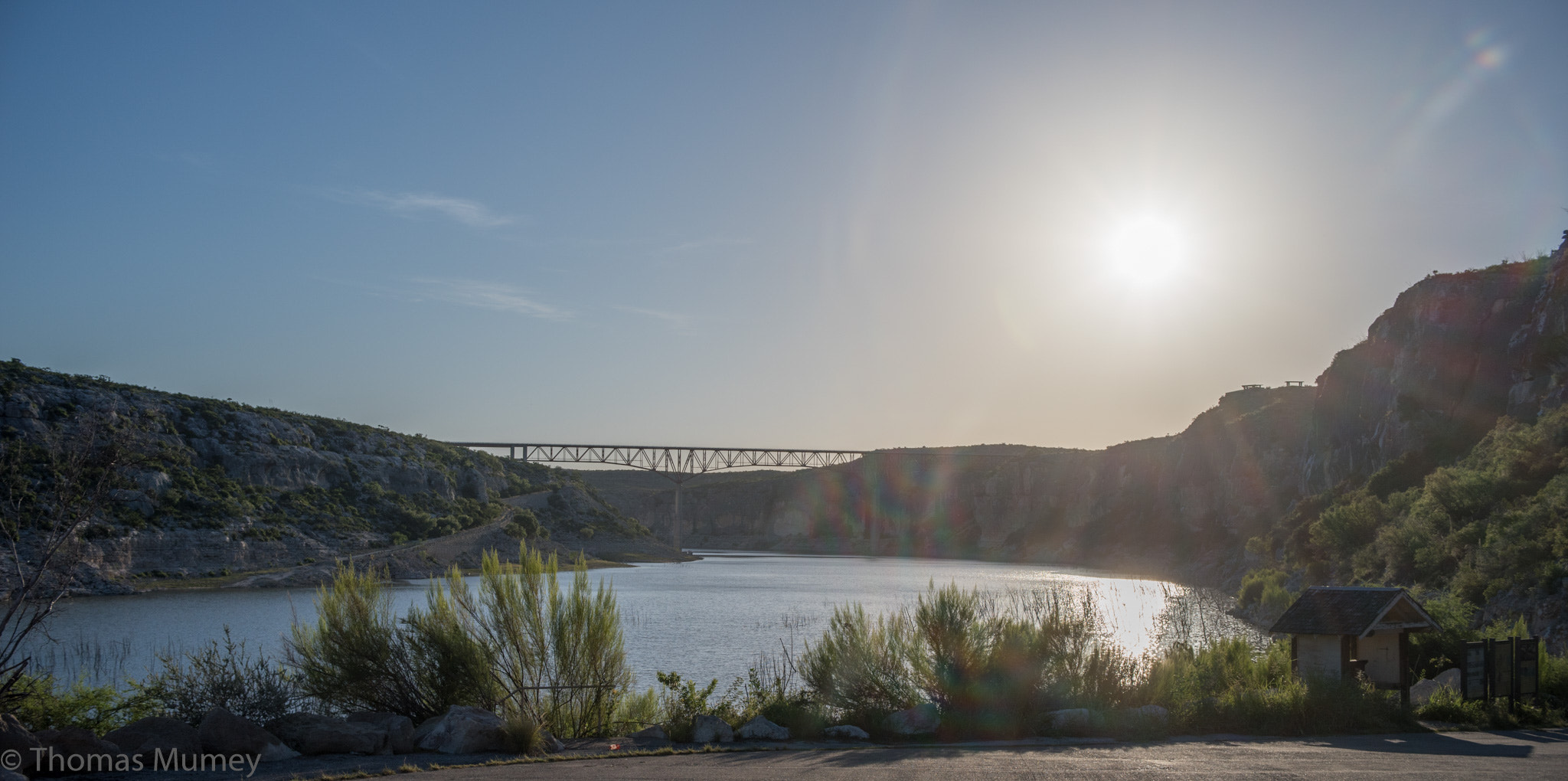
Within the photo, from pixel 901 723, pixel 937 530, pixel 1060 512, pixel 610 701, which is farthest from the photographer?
pixel 937 530

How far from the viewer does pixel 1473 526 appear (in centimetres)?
3091

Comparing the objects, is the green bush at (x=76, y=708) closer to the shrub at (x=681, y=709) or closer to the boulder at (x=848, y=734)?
the shrub at (x=681, y=709)

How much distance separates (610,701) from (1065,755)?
698 centimetres

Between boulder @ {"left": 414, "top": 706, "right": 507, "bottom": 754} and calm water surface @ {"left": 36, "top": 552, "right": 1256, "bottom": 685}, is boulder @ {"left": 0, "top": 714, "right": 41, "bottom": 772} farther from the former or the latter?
calm water surface @ {"left": 36, "top": 552, "right": 1256, "bottom": 685}

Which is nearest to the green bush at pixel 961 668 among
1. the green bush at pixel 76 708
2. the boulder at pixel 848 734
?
the boulder at pixel 848 734

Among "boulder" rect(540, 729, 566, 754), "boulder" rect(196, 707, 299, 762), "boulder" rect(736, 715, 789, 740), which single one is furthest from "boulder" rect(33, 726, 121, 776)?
"boulder" rect(736, 715, 789, 740)

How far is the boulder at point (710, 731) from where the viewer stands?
46.1 feet

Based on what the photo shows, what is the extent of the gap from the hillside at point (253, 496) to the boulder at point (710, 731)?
2973 cm

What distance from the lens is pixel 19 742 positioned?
10.7 m

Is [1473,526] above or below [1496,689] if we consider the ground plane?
above

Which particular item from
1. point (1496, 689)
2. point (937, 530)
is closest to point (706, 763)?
point (1496, 689)

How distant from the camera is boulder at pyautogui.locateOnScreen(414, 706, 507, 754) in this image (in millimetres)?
13148

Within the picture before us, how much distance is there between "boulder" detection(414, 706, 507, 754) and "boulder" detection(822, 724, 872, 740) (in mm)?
4619

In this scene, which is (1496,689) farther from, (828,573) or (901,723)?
(828,573)
